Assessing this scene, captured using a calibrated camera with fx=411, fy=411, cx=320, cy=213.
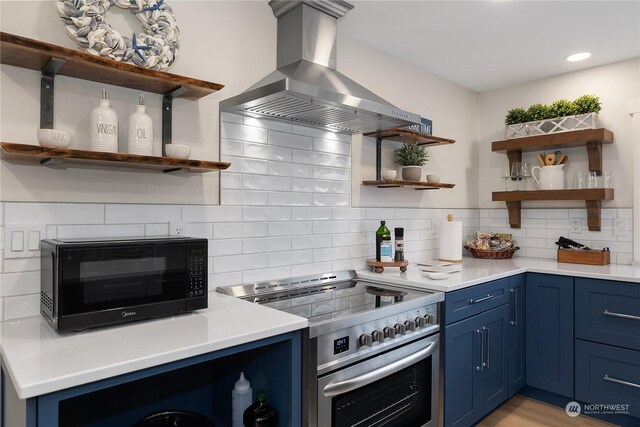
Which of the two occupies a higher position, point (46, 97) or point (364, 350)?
point (46, 97)

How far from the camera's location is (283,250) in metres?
2.25

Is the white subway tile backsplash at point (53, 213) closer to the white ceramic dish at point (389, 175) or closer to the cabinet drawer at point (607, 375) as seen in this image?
the white ceramic dish at point (389, 175)

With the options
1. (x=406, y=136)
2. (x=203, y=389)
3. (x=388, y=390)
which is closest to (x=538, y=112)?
(x=406, y=136)

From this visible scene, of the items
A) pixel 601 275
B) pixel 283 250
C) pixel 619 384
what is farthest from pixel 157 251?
pixel 619 384

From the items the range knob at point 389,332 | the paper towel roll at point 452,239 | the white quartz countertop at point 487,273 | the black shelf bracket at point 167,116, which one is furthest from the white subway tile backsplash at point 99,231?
the paper towel roll at point 452,239

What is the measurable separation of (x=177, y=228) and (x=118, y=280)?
48 cm

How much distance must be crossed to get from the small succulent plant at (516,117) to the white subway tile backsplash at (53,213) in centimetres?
313

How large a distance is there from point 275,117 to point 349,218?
2.64 ft

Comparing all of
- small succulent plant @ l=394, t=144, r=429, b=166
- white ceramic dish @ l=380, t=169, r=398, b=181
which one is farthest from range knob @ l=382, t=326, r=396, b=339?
small succulent plant @ l=394, t=144, r=429, b=166

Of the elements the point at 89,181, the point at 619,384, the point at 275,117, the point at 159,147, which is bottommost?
the point at 619,384

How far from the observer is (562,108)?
3129mm

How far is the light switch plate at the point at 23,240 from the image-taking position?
56.7 inches

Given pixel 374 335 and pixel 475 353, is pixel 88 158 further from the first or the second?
pixel 475 353

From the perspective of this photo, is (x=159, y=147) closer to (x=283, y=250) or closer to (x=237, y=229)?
(x=237, y=229)
